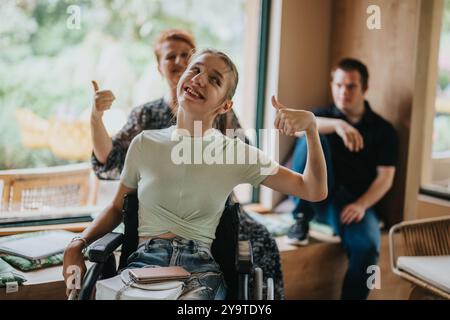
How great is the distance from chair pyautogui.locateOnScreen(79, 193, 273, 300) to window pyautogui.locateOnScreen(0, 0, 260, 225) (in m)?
0.63

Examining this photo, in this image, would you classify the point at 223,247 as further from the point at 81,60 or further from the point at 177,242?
the point at 81,60

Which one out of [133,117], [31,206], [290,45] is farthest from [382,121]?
[31,206]

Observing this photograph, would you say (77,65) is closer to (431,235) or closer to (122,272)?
(122,272)

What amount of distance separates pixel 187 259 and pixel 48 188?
1022 mm

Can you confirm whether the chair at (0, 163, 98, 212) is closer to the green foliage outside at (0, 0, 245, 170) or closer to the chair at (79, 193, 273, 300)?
the green foliage outside at (0, 0, 245, 170)

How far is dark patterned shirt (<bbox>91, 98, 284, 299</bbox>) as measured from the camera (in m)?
2.23

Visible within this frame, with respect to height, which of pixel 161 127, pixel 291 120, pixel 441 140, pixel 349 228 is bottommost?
pixel 349 228

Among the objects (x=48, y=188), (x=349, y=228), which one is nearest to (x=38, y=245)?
(x=48, y=188)

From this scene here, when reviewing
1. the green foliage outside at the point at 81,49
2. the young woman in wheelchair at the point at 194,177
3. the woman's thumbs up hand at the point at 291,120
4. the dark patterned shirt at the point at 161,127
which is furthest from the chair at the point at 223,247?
the green foliage outside at the point at 81,49

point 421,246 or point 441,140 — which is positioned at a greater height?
point 441,140

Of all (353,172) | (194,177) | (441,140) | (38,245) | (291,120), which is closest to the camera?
(291,120)

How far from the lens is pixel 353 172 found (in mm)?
2764

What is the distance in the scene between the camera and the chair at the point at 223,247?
5.61ft

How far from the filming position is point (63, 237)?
233cm
